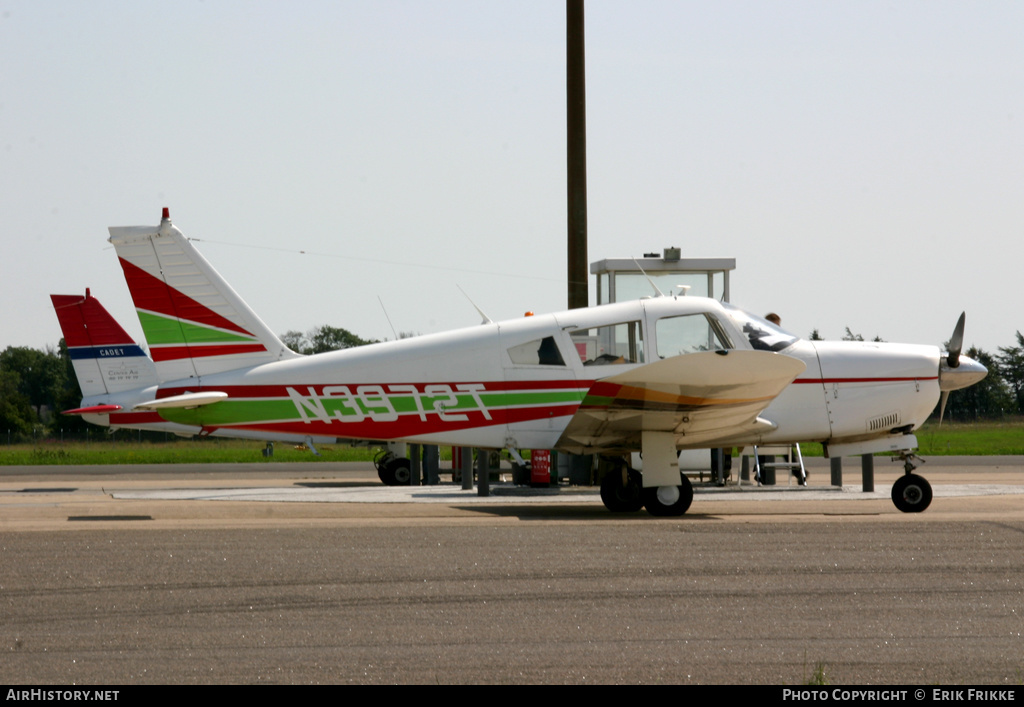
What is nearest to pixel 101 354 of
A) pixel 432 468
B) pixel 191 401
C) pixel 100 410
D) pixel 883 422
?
pixel 100 410

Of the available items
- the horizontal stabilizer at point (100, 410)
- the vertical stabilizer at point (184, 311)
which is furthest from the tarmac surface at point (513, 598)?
the horizontal stabilizer at point (100, 410)

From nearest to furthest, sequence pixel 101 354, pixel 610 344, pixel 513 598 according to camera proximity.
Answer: pixel 513 598, pixel 610 344, pixel 101 354

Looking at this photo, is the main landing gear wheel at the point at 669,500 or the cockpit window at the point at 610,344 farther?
the cockpit window at the point at 610,344

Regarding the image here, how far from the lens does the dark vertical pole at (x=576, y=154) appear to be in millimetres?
18938

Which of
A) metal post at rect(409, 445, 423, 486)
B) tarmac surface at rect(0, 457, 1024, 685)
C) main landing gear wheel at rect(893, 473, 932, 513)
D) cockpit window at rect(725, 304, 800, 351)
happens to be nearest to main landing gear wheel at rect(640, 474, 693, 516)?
tarmac surface at rect(0, 457, 1024, 685)

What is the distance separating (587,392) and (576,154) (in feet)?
30.6

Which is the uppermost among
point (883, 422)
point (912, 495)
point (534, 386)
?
point (534, 386)

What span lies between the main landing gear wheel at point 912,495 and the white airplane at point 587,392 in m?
0.01

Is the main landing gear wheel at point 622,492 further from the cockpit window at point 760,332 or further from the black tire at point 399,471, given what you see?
the black tire at point 399,471

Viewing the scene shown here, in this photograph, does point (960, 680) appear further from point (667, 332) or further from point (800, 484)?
point (800, 484)

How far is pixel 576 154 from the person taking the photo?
1948 centimetres

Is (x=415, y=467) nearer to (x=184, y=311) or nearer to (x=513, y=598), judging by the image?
(x=184, y=311)

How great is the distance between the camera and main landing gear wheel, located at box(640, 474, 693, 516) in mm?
10961

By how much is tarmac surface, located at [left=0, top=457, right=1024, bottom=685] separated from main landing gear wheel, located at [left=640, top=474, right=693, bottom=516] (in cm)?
26
